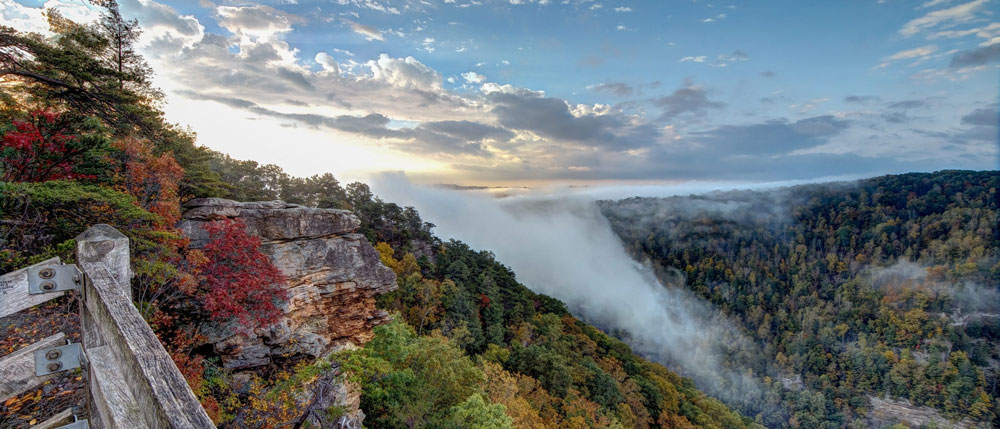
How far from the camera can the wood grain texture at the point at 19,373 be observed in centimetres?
236

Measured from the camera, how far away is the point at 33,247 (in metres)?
7.42

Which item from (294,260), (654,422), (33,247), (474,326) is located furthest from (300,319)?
(654,422)

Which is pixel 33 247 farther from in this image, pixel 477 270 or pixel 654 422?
pixel 654 422

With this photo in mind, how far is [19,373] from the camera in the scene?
242 cm

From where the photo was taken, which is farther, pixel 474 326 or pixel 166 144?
pixel 474 326

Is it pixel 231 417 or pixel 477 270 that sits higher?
pixel 231 417

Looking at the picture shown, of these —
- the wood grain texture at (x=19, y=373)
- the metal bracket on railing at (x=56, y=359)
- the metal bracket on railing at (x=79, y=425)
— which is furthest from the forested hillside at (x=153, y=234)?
the metal bracket on railing at (x=79, y=425)

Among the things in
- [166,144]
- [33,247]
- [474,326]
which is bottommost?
[474,326]

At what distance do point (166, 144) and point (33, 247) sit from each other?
10.7m

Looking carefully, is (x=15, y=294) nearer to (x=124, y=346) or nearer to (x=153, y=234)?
(x=124, y=346)

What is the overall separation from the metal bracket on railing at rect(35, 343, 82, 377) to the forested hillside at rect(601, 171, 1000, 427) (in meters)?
124

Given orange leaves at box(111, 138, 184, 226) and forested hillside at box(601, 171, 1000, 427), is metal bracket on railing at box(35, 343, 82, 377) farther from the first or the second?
forested hillside at box(601, 171, 1000, 427)

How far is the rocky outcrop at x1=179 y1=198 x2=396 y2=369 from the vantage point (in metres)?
14.5

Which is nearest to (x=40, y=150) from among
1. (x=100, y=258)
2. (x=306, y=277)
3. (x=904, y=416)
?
(x=100, y=258)
